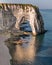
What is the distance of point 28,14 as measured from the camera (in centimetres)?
5797

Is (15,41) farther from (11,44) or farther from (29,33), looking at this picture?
(29,33)

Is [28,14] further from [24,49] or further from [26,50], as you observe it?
[26,50]

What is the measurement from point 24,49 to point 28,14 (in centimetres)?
1658

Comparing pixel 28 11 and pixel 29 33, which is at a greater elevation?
pixel 28 11

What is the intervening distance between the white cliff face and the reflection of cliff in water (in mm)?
3523

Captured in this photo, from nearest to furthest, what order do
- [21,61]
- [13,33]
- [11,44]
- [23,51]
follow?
[21,61] → [23,51] → [11,44] → [13,33]

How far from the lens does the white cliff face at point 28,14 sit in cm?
5700

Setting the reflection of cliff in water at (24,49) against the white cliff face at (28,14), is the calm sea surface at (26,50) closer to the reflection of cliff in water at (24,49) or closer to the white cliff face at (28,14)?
the reflection of cliff in water at (24,49)

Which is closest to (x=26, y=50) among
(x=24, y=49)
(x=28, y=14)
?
(x=24, y=49)

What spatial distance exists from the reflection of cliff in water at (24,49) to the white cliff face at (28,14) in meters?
3.52

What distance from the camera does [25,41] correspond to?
48312 millimetres

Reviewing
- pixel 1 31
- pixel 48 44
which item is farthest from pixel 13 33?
pixel 48 44

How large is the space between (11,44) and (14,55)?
23.4ft

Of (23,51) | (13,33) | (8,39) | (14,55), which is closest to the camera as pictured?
(14,55)
